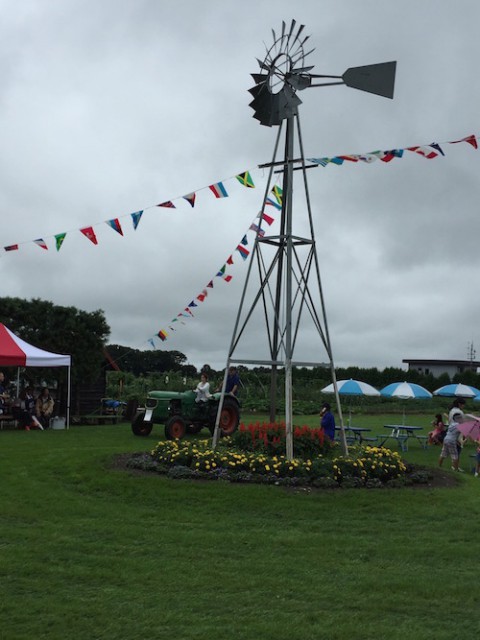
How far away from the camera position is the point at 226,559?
6.68 metres

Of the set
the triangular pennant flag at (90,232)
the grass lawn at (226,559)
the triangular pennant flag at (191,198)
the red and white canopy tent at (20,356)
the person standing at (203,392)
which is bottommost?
the grass lawn at (226,559)

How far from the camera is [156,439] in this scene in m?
17.2

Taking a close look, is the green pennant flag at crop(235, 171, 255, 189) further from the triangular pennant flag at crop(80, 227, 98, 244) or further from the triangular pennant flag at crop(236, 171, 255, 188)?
the triangular pennant flag at crop(80, 227, 98, 244)

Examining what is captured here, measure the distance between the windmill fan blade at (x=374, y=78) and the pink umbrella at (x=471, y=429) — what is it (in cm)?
598

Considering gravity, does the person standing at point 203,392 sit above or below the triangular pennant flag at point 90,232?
below

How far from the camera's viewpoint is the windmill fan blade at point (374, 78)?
35.0ft

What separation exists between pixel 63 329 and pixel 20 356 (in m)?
4.50

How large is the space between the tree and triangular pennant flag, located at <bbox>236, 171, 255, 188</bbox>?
36.8 feet

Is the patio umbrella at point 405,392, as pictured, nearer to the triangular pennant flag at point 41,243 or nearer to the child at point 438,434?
the child at point 438,434

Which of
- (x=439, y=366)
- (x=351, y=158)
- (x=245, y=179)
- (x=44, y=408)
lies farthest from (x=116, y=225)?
(x=439, y=366)

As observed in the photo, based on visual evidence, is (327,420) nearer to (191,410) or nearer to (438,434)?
(191,410)

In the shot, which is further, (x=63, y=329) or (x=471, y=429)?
(x=63, y=329)

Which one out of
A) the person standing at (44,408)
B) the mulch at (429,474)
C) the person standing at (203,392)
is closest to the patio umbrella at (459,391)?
the person standing at (203,392)

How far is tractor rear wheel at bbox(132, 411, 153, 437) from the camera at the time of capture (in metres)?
17.9
